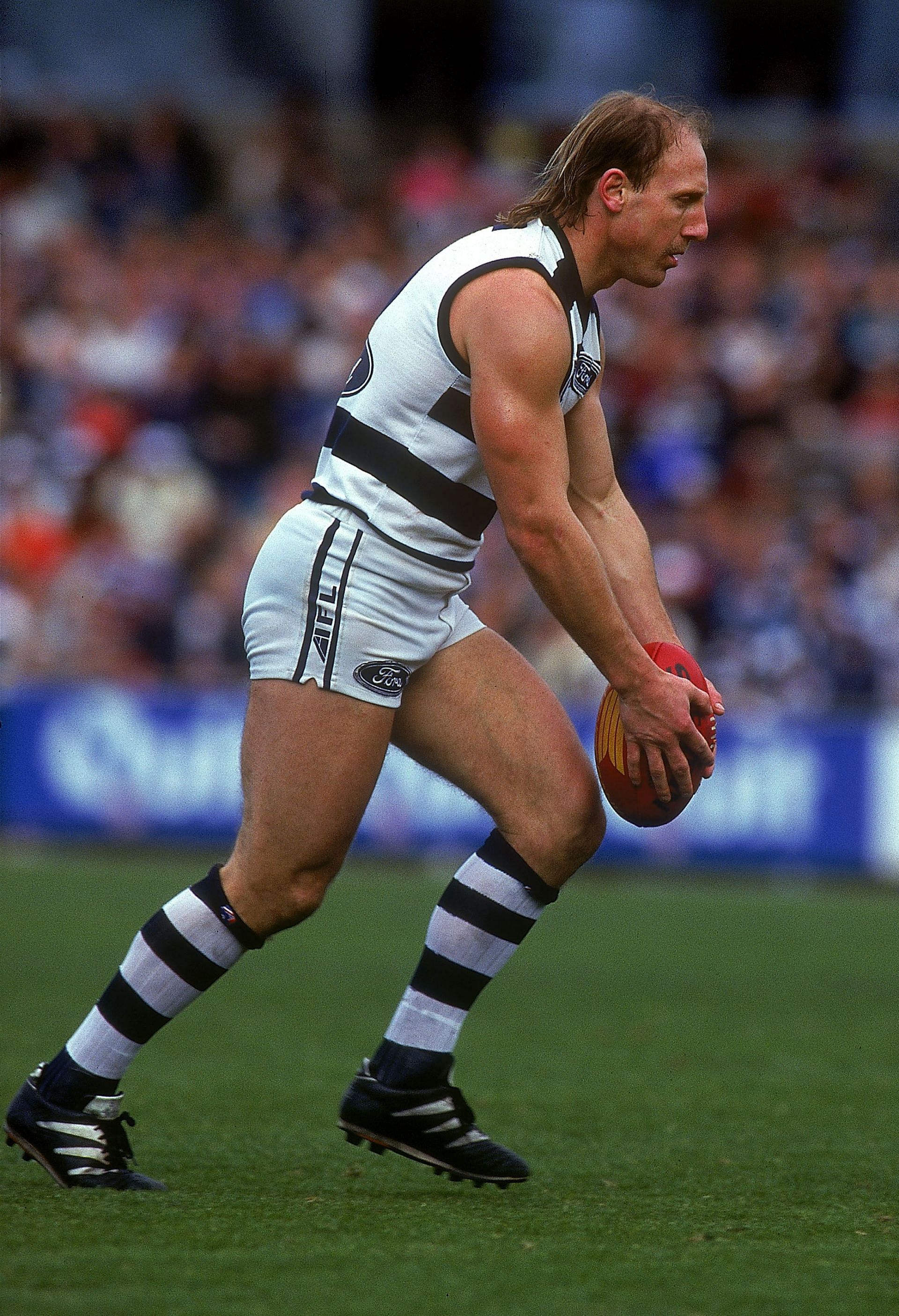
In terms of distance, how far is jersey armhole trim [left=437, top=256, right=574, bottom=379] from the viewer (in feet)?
11.8

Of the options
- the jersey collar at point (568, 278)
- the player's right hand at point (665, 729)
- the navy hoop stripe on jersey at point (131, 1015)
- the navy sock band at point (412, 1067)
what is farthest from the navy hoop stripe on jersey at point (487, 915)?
the jersey collar at point (568, 278)

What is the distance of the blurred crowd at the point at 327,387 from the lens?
1177cm

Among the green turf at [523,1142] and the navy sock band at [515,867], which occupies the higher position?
the navy sock band at [515,867]

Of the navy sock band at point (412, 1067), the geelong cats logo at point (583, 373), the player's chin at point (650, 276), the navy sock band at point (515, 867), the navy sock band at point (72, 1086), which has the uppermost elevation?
the player's chin at point (650, 276)

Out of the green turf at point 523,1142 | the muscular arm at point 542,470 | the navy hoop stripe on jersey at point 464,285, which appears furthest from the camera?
the navy hoop stripe on jersey at point 464,285

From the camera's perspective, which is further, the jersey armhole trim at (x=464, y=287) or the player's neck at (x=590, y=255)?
the player's neck at (x=590, y=255)

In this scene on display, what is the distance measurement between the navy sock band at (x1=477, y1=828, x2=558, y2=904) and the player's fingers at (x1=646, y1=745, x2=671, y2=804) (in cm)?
33

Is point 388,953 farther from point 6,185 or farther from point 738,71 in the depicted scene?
point 738,71

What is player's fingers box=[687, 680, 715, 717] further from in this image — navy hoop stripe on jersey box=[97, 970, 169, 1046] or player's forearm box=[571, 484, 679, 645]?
navy hoop stripe on jersey box=[97, 970, 169, 1046]

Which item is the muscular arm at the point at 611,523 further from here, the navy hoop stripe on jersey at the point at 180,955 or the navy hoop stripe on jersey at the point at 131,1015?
the navy hoop stripe on jersey at the point at 131,1015

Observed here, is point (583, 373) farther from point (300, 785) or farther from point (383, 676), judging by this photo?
point (300, 785)

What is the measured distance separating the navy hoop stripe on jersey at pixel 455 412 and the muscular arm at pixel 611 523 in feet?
1.20

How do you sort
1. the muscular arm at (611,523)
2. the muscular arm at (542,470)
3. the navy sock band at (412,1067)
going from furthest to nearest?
the muscular arm at (611,523) → the navy sock band at (412,1067) → the muscular arm at (542,470)

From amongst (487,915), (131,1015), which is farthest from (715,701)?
(131,1015)
